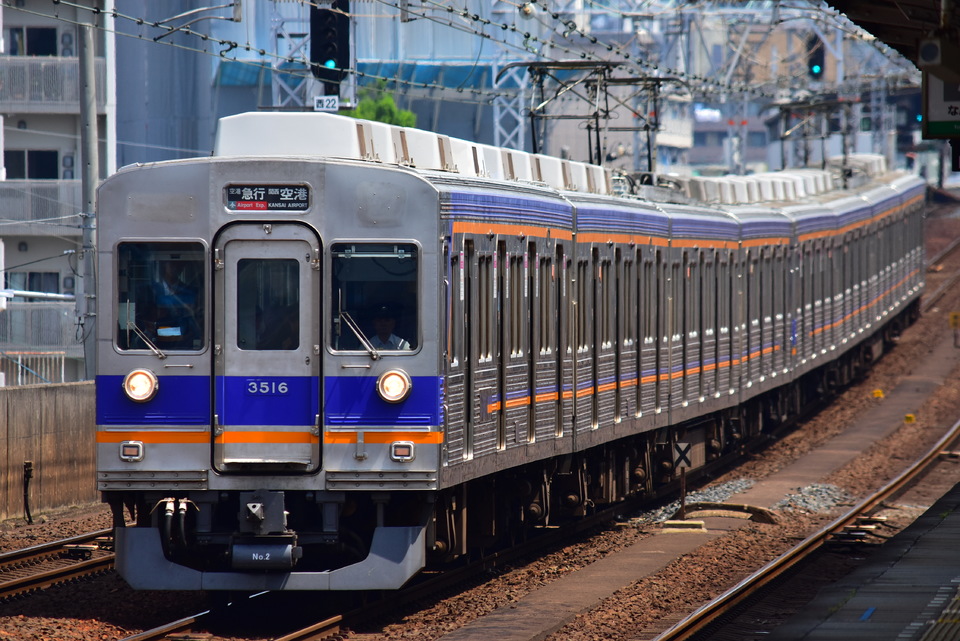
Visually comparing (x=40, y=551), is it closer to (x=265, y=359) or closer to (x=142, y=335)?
(x=142, y=335)

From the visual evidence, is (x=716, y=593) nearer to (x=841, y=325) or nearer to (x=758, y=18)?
(x=841, y=325)

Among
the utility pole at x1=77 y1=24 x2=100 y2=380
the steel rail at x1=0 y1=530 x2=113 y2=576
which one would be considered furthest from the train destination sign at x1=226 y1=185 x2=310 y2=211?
the utility pole at x1=77 y1=24 x2=100 y2=380

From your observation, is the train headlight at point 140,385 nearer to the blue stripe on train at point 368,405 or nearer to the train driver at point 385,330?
the blue stripe on train at point 368,405

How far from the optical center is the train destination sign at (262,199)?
10648mm

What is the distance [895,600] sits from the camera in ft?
35.5

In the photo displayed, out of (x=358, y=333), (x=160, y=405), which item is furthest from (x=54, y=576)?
(x=358, y=333)

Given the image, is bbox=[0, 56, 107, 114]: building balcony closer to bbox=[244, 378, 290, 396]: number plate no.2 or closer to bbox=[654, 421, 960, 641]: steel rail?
bbox=[654, 421, 960, 641]: steel rail

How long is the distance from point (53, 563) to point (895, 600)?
6861 millimetres

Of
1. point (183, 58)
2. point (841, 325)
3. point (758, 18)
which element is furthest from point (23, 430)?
point (758, 18)

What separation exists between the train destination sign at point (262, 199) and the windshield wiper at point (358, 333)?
75cm

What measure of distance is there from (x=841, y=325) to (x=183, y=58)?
91.2ft

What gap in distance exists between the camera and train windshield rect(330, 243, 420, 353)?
35.0 feet

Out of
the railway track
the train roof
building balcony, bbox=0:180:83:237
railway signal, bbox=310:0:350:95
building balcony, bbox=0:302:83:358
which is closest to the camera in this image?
the train roof

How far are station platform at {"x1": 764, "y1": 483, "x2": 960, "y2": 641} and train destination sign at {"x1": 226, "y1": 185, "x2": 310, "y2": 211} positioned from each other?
406 centimetres
